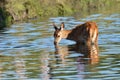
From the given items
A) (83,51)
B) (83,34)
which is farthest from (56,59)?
(83,34)

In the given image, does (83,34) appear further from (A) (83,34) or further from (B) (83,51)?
(B) (83,51)

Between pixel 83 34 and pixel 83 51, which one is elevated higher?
pixel 83 34

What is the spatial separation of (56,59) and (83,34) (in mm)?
3802

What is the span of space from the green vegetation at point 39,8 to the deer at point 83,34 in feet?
47.7

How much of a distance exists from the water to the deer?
294 mm

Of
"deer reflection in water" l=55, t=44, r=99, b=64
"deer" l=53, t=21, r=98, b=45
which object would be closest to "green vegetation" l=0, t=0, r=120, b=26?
"deer" l=53, t=21, r=98, b=45

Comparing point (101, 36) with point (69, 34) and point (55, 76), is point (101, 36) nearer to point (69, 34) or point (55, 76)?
point (69, 34)

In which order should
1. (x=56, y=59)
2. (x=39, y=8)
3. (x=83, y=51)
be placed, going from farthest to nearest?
(x=39, y=8) → (x=83, y=51) → (x=56, y=59)

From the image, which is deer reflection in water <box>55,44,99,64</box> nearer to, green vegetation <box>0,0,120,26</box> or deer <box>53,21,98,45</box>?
deer <box>53,21,98,45</box>

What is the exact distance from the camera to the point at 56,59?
18062 mm

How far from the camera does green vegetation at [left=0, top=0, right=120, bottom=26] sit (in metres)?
40.4

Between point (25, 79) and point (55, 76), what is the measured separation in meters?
0.83

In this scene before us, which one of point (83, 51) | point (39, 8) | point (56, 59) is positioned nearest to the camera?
point (56, 59)

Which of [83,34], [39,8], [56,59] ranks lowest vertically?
[56,59]
